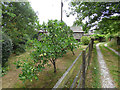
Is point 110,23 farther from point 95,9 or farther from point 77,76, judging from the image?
point 77,76

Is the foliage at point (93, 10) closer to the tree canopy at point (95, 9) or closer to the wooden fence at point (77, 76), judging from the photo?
the tree canopy at point (95, 9)

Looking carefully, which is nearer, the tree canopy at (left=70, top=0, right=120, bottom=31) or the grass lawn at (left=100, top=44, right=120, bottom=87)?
the grass lawn at (left=100, top=44, right=120, bottom=87)

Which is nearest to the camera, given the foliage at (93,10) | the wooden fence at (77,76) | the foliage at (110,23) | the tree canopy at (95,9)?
the wooden fence at (77,76)

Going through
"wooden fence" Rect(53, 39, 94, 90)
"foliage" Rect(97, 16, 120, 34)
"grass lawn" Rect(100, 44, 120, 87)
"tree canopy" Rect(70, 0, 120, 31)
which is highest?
"tree canopy" Rect(70, 0, 120, 31)

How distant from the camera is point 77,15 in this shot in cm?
881

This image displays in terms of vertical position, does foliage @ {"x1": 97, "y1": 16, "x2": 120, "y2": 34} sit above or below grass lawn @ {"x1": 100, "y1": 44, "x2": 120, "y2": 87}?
above

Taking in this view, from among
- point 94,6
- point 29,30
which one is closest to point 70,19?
point 94,6

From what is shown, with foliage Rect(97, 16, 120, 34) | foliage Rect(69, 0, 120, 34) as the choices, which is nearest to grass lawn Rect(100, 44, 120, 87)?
foliage Rect(69, 0, 120, 34)

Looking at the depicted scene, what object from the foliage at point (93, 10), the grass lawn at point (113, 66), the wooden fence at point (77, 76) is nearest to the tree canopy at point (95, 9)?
the foliage at point (93, 10)

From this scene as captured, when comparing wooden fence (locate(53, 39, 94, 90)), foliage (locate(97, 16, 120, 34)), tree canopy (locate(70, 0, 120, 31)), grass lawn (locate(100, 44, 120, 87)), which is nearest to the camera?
wooden fence (locate(53, 39, 94, 90))

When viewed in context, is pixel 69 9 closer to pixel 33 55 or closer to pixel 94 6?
pixel 94 6

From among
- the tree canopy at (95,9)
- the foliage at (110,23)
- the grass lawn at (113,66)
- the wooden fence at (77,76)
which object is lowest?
the grass lawn at (113,66)

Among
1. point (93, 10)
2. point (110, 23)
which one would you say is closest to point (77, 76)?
point (93, 10)

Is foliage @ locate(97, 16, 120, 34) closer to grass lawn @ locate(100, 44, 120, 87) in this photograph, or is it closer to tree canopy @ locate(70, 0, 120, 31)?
tree canopy @ locate(70, 0, 120, 31)
